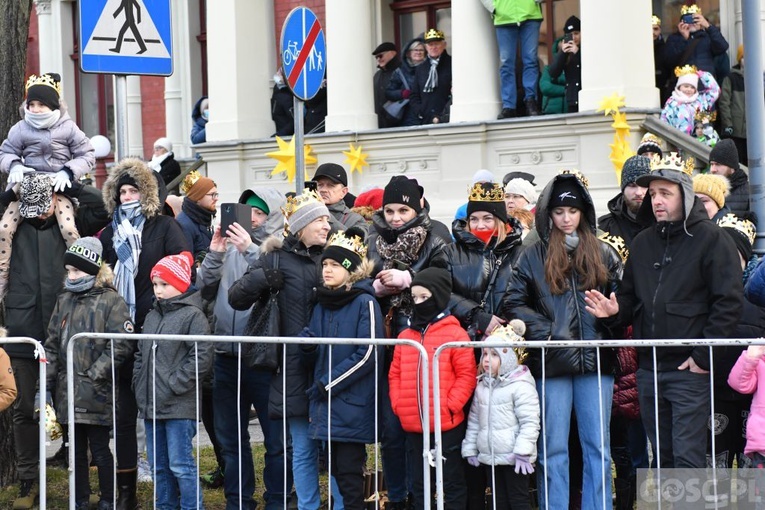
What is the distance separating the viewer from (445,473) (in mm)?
6773

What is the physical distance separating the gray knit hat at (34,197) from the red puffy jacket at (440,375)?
284 cm

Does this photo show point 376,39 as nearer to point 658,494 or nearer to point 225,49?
point 225,49

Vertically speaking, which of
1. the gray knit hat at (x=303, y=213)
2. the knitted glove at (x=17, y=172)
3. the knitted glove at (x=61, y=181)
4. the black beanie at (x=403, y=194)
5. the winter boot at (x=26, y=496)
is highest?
the knitted glove at (x=17, y=172)

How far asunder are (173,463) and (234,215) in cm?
151

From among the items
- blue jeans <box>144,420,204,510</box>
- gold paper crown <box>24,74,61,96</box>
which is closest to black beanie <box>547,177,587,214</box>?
blue jeans <box>144,420,204,510</box>

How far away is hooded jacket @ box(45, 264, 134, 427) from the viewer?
7.61 m

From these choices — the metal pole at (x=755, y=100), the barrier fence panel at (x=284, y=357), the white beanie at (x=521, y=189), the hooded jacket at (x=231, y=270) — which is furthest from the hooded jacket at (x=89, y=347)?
the metal pole at (x=755, y=100)

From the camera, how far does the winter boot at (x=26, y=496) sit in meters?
8.16

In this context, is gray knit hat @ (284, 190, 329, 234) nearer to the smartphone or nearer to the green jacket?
the smartphone

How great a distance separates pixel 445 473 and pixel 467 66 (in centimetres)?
887

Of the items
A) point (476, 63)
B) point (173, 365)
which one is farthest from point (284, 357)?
point (476, 63)

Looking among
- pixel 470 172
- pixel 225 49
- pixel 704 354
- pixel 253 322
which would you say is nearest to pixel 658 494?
pixel 704 354

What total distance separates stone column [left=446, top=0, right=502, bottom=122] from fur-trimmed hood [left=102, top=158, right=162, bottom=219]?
6.90 metres

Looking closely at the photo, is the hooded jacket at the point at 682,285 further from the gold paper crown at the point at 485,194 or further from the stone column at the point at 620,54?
the stone column at the point at 620,54
